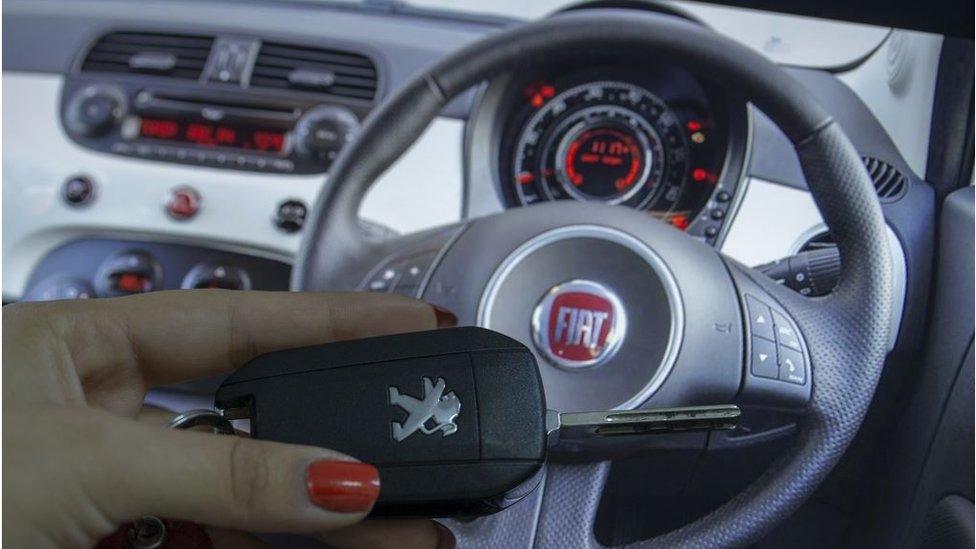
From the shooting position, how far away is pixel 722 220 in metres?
0.72

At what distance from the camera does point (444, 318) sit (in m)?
0.65

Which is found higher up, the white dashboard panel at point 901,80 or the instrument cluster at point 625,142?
the white dashboard panel at point 901,80

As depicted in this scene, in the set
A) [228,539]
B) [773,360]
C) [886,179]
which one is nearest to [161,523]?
[228,539]

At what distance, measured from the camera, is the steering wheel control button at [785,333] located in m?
0.64

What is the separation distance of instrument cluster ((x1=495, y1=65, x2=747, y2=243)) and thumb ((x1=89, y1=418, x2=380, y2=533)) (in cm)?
36

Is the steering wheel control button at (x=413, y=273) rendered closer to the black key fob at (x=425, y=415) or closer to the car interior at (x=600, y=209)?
the car interior at (x=600, y=209)

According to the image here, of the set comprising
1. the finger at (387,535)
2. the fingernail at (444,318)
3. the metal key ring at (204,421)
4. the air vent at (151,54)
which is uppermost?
the air vent at (151,54)

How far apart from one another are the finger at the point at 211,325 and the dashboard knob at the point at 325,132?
0.22m

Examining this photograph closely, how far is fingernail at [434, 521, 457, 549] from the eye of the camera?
24.0 inches

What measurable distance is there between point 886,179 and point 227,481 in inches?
19.2

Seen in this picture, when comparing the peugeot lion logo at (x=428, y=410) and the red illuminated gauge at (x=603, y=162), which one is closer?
the peugeot lion logo at (x=428, y=410)

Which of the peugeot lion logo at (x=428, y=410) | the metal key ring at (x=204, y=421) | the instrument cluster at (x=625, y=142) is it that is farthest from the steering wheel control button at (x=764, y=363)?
the metal key ring at (x=204, y=421)

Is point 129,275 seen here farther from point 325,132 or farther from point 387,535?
point 387,535

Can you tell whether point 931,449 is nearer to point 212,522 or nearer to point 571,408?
point 571,408
